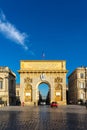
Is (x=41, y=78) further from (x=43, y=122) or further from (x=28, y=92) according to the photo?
(x=43, y=122)

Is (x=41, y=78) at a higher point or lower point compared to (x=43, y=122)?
higher

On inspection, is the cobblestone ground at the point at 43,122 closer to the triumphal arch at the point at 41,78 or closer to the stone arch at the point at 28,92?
the triumphal arch at the point at 41,78

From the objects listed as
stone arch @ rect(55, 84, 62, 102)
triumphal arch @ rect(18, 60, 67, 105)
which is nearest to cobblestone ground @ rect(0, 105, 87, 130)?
triumphal arch @ rect(18, 60, 67, 105)

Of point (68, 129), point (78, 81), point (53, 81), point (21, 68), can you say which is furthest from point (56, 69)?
point (68, 129)

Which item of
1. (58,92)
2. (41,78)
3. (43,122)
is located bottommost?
(43,122)

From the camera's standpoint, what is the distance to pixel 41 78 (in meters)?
83.4

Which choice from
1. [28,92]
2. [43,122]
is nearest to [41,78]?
[28,92]

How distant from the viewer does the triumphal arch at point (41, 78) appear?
3260 inches

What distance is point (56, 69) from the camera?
82875 millimetres

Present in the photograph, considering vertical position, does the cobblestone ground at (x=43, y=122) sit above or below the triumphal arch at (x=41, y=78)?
below

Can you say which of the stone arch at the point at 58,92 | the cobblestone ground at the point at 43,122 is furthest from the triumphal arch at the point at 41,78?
the cobblestone ground at the point at 43,122

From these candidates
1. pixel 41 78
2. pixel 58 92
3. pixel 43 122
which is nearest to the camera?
pixel 43 122

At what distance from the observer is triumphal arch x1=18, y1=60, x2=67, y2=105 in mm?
82812

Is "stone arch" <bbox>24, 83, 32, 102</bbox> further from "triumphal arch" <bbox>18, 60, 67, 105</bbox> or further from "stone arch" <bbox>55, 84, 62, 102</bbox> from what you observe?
"stone arch" <bbox>55, 84, 62, 102</bbox>
